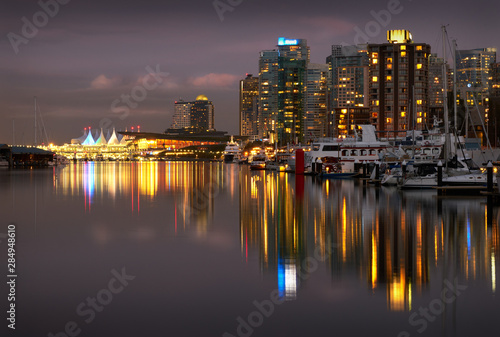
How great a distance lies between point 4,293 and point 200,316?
4043 millimetres

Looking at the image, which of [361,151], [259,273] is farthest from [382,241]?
[361,151]

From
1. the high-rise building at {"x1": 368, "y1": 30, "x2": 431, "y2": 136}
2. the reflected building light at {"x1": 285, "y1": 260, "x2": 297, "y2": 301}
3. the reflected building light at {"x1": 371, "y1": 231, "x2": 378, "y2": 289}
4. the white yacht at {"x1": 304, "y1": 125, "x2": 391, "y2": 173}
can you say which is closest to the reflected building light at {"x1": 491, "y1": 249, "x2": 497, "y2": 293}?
the reflected building light at {"x1": 371, "y1": 231, "x2": 378, "y2": 289}

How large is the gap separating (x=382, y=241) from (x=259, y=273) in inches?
213

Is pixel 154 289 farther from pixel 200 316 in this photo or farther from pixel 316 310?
pixel 316 310

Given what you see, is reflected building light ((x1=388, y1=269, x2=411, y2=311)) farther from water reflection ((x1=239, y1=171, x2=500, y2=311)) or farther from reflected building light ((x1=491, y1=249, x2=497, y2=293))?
reflected building light ((x1=491, y1=249, x2=497, y2=293))

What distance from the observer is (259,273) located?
43.2 feet

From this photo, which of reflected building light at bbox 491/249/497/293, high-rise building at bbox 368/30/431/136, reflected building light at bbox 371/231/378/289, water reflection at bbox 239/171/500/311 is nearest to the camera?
reflected building light at bbox 491/249/497/293

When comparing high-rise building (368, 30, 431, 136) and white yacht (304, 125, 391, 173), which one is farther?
high-rise building (368, 30, 431, 136)

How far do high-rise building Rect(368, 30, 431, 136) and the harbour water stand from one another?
4328 inches

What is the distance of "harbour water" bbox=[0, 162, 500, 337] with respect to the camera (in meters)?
9.73

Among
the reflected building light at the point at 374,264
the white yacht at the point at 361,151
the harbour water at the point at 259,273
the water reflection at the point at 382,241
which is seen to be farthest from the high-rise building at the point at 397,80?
the reflected building light at the point at 374,264

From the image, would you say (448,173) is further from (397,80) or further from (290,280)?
(397,80)

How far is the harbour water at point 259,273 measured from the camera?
31.9ft

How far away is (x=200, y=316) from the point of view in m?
10.1
